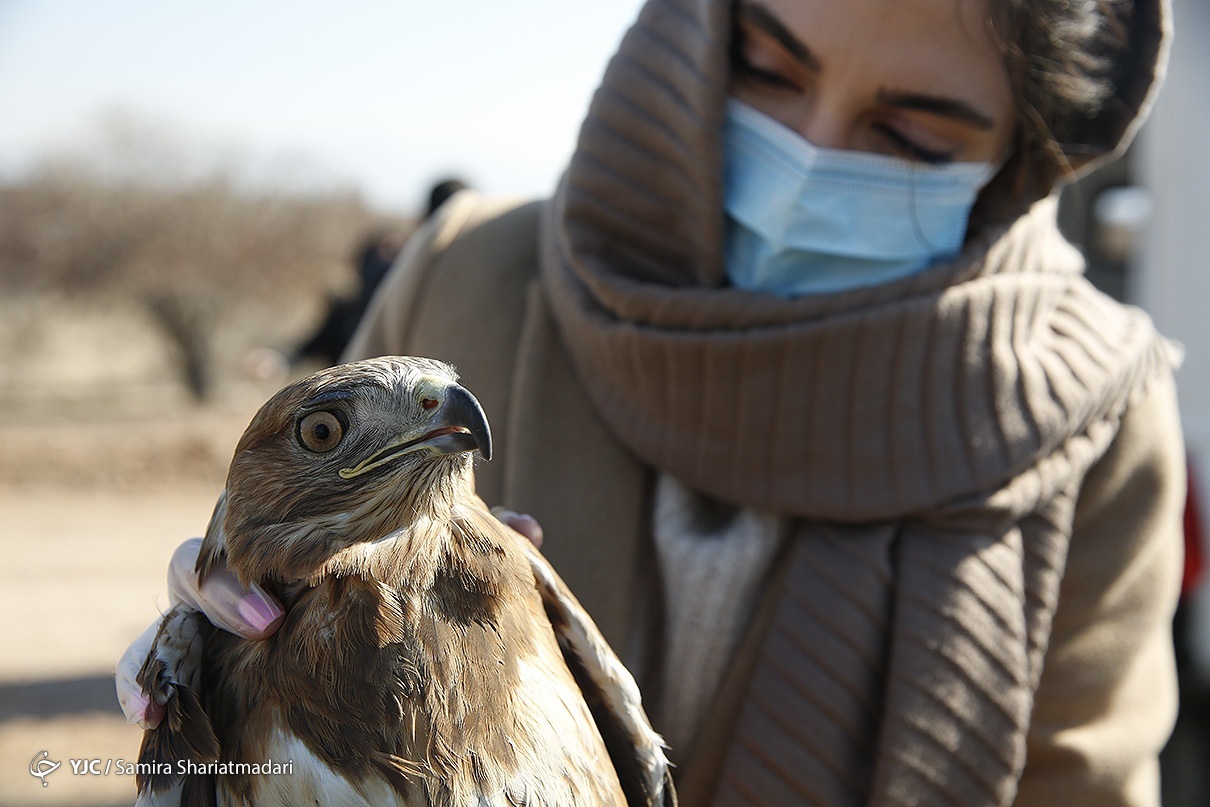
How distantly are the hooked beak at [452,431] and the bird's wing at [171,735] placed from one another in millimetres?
514

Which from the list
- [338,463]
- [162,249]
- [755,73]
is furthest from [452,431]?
[162,249]

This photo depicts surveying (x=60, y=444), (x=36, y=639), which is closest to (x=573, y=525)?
(x=36, y=639)

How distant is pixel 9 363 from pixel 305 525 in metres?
24.3

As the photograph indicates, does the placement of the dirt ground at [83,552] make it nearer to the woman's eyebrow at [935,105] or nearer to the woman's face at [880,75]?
the woman's face at [880,75]

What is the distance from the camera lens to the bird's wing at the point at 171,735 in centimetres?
168

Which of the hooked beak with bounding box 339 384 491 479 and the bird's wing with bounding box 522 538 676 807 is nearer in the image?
the hooked beak with bounding box 339 384 491 479

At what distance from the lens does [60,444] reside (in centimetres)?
1460

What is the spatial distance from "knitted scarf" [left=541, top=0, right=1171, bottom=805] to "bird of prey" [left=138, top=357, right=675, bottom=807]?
74 centimetres

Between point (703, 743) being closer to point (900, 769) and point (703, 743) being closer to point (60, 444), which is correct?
point (900, 769)

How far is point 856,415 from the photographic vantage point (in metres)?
2.47

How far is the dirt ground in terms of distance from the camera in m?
6.45

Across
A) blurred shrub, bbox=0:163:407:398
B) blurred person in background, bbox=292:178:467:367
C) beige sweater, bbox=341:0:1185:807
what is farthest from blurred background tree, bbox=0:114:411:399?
beige sweater, bbox=341:0:1185:807

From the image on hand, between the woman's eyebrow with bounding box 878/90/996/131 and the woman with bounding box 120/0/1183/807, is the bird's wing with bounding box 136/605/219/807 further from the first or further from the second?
the woman's eyebrow with bounding box 878/90/996/131

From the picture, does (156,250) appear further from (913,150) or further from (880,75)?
(880,75)
